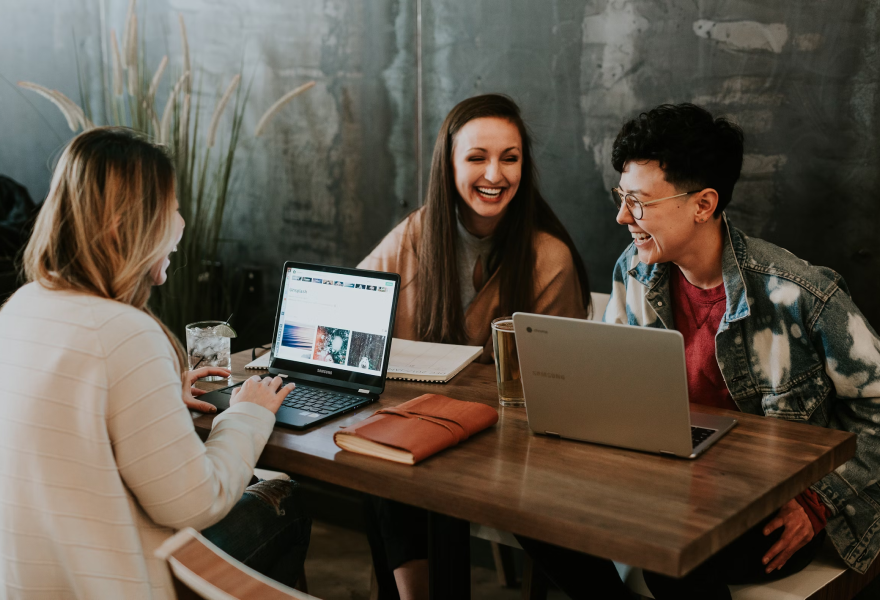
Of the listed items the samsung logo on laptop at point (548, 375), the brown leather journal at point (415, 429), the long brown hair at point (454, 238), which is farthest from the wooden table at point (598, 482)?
the long brown hair at point (454, 238)

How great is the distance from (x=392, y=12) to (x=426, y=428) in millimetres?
1924

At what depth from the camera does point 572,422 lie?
1503mm

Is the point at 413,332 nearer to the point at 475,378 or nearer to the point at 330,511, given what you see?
the point at 475,378

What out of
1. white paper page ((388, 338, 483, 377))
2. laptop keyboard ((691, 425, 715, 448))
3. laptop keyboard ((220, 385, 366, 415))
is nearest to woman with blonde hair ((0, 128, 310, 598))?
laptop keyboard ((220, 385, 366, 415))

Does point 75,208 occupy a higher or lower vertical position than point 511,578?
higher

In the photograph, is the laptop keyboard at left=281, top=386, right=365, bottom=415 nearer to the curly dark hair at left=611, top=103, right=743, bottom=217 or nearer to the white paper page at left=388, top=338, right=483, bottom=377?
the white paper page at left=388, top=338, right=483, bottom=377

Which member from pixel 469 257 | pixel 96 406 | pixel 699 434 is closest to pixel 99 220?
pixel 96 406

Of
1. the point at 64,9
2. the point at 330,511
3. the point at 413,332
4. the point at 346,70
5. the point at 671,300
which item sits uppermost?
the point at 64,9

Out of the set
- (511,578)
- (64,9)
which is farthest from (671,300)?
(64,9)

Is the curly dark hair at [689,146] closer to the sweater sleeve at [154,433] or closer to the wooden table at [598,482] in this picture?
the wooden table at [598,482]

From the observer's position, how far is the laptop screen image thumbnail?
1.83 metres

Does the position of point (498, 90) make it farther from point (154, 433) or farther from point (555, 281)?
point (154, 433)

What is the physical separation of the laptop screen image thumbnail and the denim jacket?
0.70 metres

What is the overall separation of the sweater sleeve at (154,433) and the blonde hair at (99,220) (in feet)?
0.30
